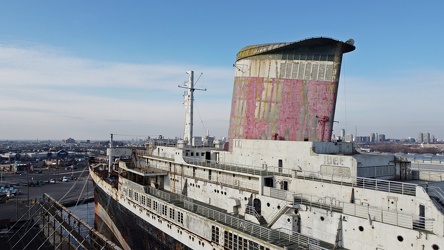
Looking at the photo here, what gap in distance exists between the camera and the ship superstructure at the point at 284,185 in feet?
40.5

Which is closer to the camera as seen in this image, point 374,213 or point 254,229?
point 374,213

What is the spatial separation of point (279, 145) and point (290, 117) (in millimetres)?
2913

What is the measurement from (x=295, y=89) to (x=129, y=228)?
1912 cm

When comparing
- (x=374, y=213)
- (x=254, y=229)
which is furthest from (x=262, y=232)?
(x=374, y=213)

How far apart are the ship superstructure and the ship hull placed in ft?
0.47

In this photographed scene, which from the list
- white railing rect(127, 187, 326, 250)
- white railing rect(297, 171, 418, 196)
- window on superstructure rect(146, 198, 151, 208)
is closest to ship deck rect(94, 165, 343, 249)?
white railing rect(127, 187, 326, 250)

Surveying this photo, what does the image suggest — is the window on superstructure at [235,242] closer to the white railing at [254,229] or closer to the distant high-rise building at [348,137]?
the white railing at [254,229]

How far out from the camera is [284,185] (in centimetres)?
1694

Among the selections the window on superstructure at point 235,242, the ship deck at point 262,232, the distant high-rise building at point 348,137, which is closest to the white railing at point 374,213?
the ship deck at point 262,232

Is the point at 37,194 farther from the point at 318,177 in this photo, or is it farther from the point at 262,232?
the point at 318,177

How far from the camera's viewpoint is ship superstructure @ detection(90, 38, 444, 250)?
12.3 meters

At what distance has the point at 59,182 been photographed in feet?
286

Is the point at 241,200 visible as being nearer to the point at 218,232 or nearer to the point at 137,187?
the point at 218,232

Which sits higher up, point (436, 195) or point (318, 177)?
point (318, 177)
